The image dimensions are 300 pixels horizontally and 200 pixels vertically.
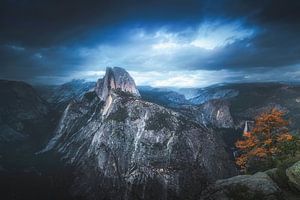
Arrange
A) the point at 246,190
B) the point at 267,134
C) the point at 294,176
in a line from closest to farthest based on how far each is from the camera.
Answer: the point at 294,176 → the point at 246,190 → the point at 267,134

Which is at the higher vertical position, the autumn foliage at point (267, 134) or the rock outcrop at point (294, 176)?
the rock outcrop at point (294, 176)

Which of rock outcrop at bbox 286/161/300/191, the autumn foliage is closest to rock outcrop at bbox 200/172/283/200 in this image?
rock outcrop at bbox 286/161/300/191

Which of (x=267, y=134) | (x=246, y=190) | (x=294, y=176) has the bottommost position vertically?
(x=267, y=134)

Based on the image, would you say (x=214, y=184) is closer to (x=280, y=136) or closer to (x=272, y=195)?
(x=272, y=195)

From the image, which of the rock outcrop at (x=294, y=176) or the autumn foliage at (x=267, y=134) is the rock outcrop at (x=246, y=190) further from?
the autumn foliage at (x=267, y=134)

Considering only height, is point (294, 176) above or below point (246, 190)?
above

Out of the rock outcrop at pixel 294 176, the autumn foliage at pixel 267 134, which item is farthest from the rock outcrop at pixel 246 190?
the autumn foliage at pixel 267 134

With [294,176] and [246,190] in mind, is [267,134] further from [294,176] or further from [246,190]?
[246,190]

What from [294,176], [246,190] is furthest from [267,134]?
[246,190]

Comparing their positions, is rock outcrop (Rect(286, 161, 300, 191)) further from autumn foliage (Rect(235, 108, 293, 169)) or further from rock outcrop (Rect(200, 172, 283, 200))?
autumn foliage (Rect(235, 108, 293, 169))

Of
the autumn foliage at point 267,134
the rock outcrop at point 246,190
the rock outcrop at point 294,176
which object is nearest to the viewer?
the rock outcrop at point 246,190

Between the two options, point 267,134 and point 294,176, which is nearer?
point 294,176

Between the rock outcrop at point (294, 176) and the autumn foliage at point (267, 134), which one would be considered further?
the autumn foliage at point (267, 134)
